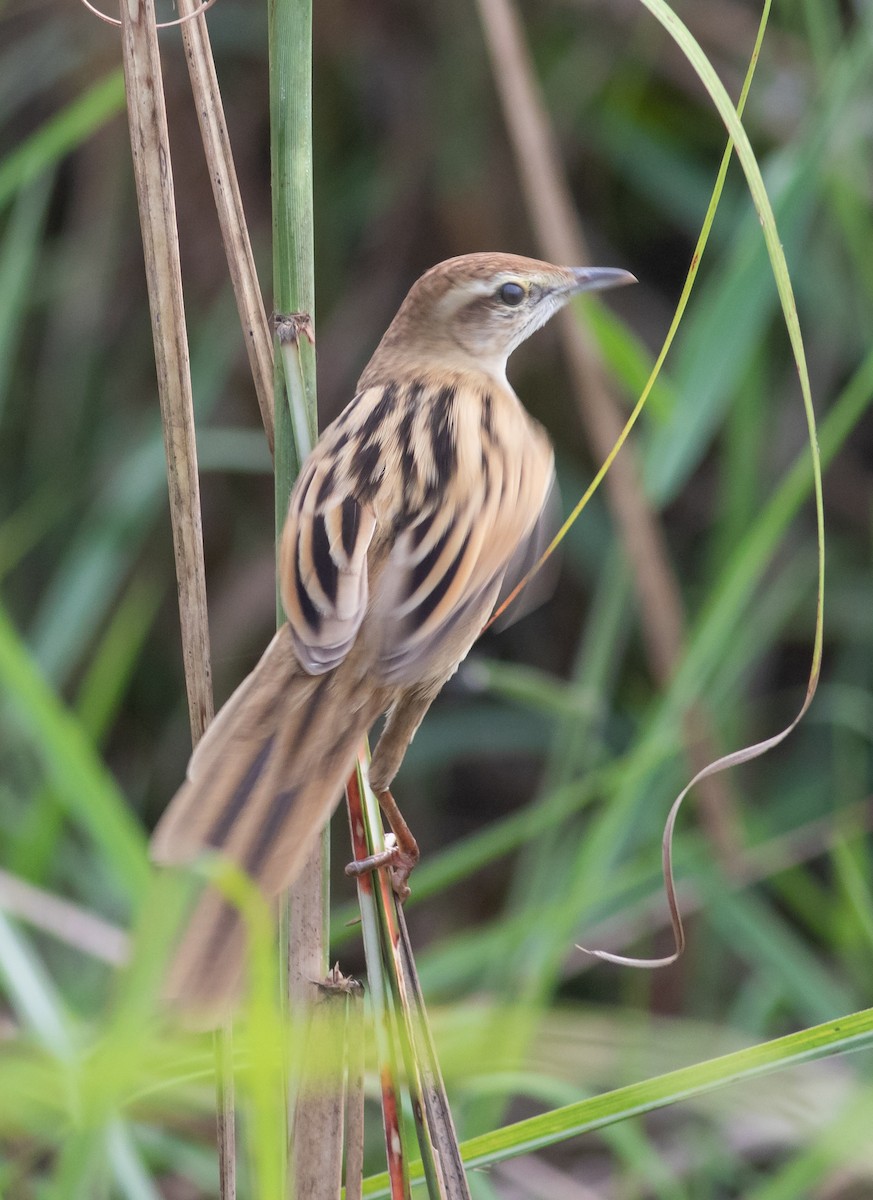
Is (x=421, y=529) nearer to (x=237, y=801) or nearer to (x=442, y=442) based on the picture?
(x=442, y=442)

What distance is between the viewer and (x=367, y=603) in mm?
1624

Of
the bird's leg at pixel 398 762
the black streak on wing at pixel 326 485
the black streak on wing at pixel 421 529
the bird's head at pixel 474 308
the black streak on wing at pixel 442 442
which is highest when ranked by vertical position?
the bird's head at pixel 474 308

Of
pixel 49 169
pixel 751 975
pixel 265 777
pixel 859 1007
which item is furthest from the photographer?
pixel 751 975

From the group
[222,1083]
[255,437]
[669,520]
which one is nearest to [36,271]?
[255,437]

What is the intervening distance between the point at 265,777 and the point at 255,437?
2.18 metres

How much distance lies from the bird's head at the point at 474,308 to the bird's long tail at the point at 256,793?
28.7 inches

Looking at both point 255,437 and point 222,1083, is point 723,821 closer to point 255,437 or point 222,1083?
point 255,437

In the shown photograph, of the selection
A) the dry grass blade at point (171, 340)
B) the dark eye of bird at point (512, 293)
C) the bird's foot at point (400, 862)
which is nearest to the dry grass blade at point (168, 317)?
the dry grass blade at point (171, 340)

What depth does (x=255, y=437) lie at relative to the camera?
3438mm

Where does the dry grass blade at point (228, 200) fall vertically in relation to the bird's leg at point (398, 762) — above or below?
above

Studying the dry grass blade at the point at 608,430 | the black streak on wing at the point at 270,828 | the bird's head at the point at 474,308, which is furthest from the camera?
the dry grass blade at the point at 608,430

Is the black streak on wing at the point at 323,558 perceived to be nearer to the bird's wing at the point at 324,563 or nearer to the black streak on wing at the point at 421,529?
the bird's wing at the point at 324,563

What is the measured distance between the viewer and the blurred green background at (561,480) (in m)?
3.11

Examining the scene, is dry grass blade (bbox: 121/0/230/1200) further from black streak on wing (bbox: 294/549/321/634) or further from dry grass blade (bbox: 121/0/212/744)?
black streak on wing (bbox: 294/549/321/634)
